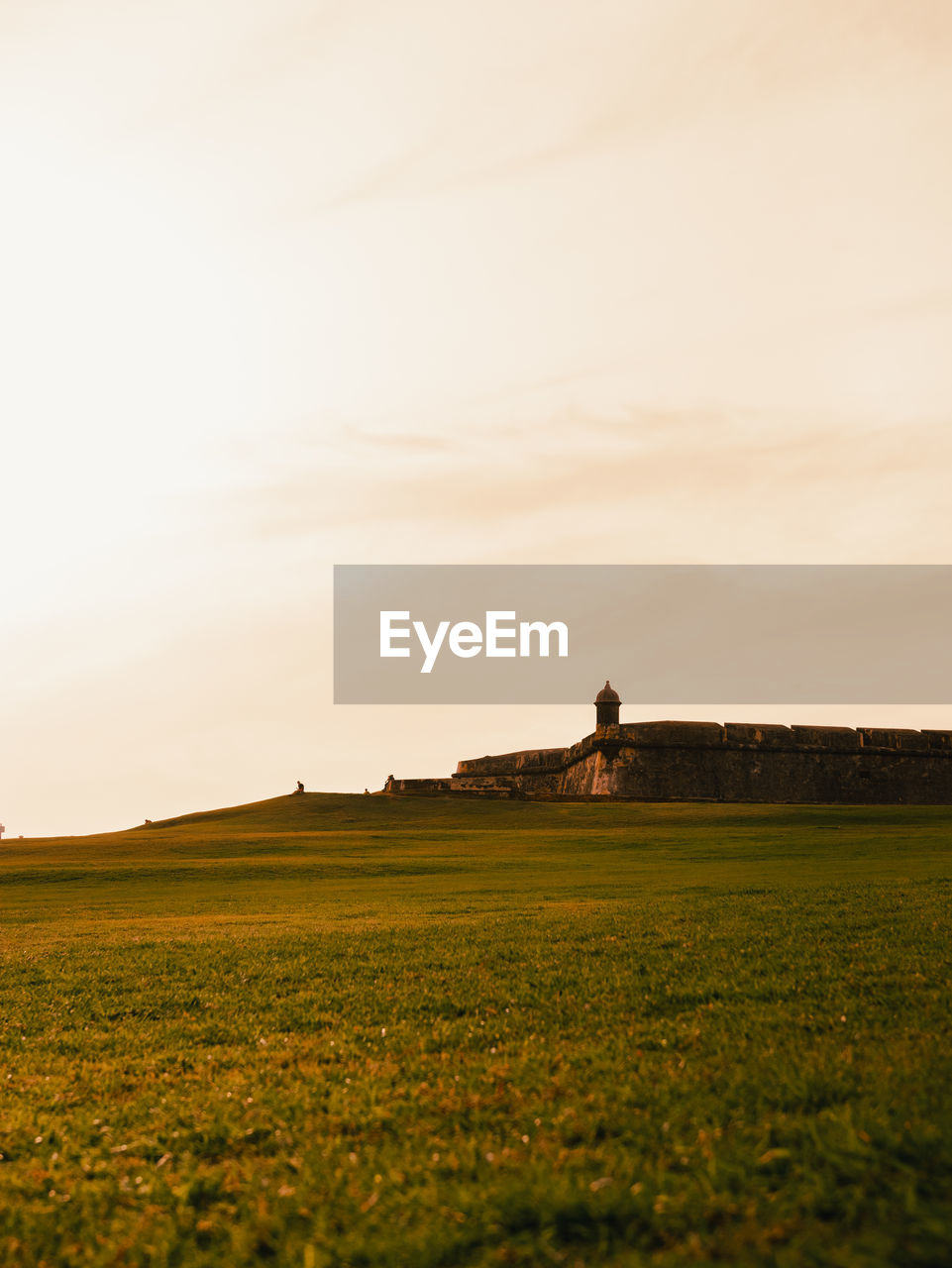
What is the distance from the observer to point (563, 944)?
38.0 feet

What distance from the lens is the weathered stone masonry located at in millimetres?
52156

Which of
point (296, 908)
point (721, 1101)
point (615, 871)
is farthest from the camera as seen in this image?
point (615, 871)

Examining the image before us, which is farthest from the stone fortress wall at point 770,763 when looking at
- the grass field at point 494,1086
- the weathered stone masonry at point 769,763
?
the grass field at point 494,1086

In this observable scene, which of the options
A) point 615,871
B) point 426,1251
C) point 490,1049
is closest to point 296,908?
point 615,871

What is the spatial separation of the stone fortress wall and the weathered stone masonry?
55 mm

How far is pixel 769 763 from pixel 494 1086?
4971 cm

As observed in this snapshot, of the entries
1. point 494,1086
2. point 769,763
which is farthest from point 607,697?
point 494,1086

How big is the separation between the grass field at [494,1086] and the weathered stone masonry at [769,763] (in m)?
35.9

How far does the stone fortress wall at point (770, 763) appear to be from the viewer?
52.2 m

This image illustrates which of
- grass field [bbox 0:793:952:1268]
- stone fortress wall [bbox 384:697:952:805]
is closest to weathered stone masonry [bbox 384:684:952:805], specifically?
stone fortress wall [bbox 384:697:952:805]

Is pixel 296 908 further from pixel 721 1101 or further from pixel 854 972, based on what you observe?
pixel 721 1101

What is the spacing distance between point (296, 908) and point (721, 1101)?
14983mm

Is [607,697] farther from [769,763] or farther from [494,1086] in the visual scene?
[494,1086]

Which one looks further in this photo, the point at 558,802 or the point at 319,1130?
the point at 558,802
